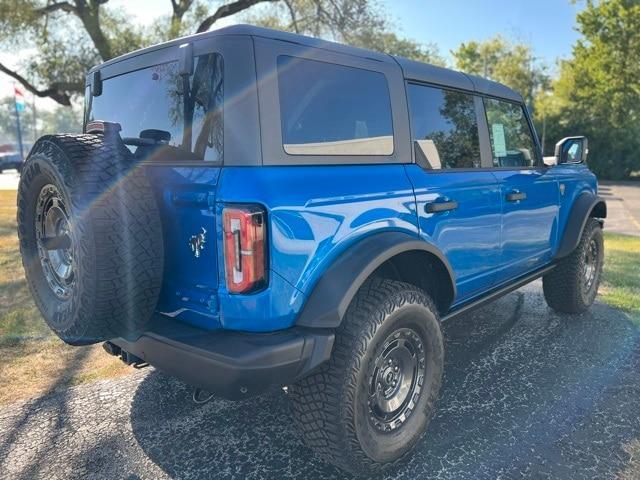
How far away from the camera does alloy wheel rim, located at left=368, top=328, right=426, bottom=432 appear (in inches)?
92.0

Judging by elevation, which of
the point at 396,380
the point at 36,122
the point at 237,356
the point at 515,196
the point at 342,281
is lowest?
the point at 396,380

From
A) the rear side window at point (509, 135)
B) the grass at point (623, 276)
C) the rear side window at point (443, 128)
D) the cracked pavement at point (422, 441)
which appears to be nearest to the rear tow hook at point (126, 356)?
the cracked pavement at point (422, 441)

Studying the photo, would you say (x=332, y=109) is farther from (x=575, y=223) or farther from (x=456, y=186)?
(x=575, y=223)

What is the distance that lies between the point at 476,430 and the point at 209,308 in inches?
65.6

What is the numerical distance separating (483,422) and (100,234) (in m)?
2.26

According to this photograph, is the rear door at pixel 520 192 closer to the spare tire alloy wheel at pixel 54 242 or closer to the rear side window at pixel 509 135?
the rear side window at pixel 509 135

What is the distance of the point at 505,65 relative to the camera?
37.3 metres

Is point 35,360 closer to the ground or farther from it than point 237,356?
closer to the ground

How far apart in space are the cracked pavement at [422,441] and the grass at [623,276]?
1326mm

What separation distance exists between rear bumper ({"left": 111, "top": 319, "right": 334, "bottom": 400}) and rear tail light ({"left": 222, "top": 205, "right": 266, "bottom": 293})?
22 centimetres

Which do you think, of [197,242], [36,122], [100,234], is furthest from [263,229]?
[36,122]

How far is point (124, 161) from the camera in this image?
6.74 ft

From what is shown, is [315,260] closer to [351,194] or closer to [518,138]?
[351,194]

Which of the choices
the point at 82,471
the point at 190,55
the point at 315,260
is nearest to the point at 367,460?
the point at 315,260
